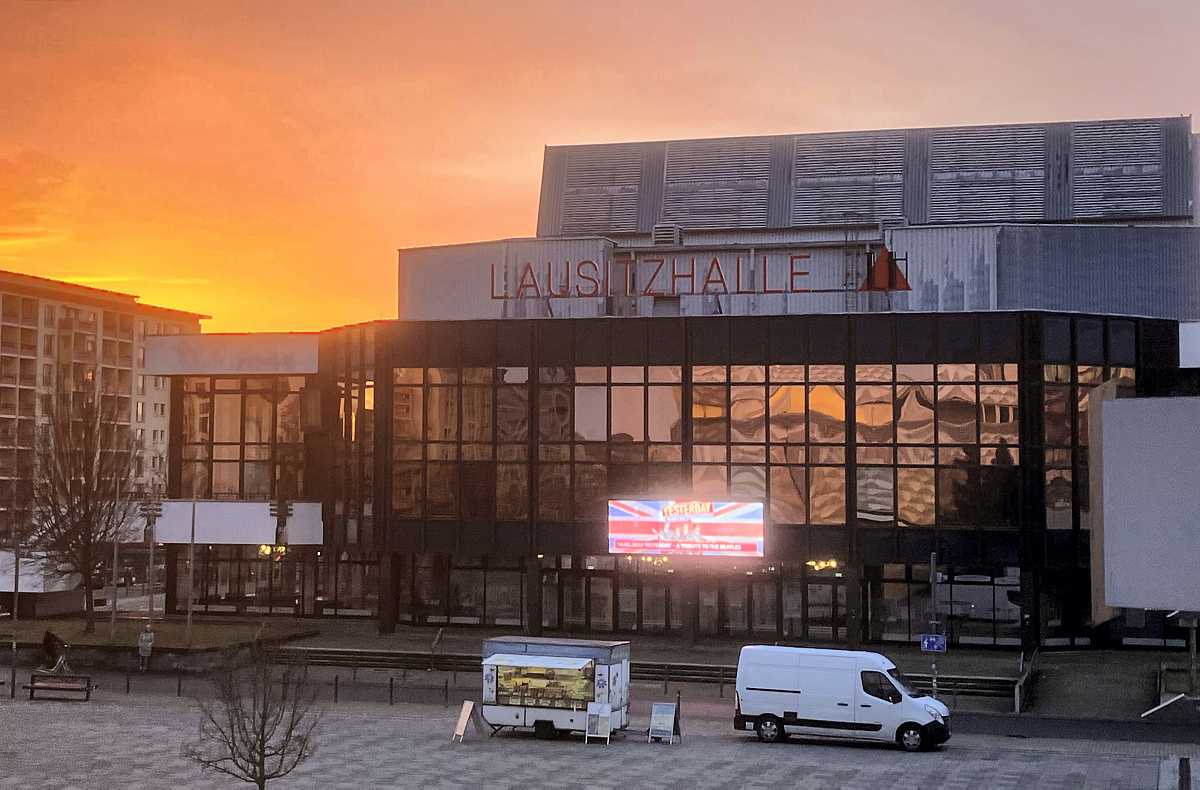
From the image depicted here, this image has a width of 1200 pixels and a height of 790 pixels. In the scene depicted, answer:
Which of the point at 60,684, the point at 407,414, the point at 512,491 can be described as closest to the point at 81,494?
the point at 407,414

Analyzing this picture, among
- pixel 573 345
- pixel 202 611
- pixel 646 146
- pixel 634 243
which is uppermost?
pixel 646 146

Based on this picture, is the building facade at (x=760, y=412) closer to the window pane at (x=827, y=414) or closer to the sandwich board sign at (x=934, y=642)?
the window pane at (x=827, y=414)

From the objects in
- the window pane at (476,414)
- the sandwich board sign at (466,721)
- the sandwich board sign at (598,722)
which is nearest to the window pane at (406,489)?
the window pane at (476,414)

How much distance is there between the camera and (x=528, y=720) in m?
36.9

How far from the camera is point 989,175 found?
70.0 metres

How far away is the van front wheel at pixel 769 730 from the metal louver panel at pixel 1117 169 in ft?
132

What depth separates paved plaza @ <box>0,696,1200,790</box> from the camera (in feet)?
101

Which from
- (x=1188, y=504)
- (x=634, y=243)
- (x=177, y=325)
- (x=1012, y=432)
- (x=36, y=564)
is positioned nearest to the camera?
(x=1188, y=504)

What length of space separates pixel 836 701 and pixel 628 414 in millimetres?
23007

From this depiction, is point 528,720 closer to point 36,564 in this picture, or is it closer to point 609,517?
point 609,517

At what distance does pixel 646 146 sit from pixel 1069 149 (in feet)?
70.4

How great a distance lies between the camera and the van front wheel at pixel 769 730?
36.7 meters

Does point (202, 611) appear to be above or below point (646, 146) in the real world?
below

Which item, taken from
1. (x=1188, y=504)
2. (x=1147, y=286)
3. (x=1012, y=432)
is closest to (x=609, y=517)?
(x=1012, y=432)
